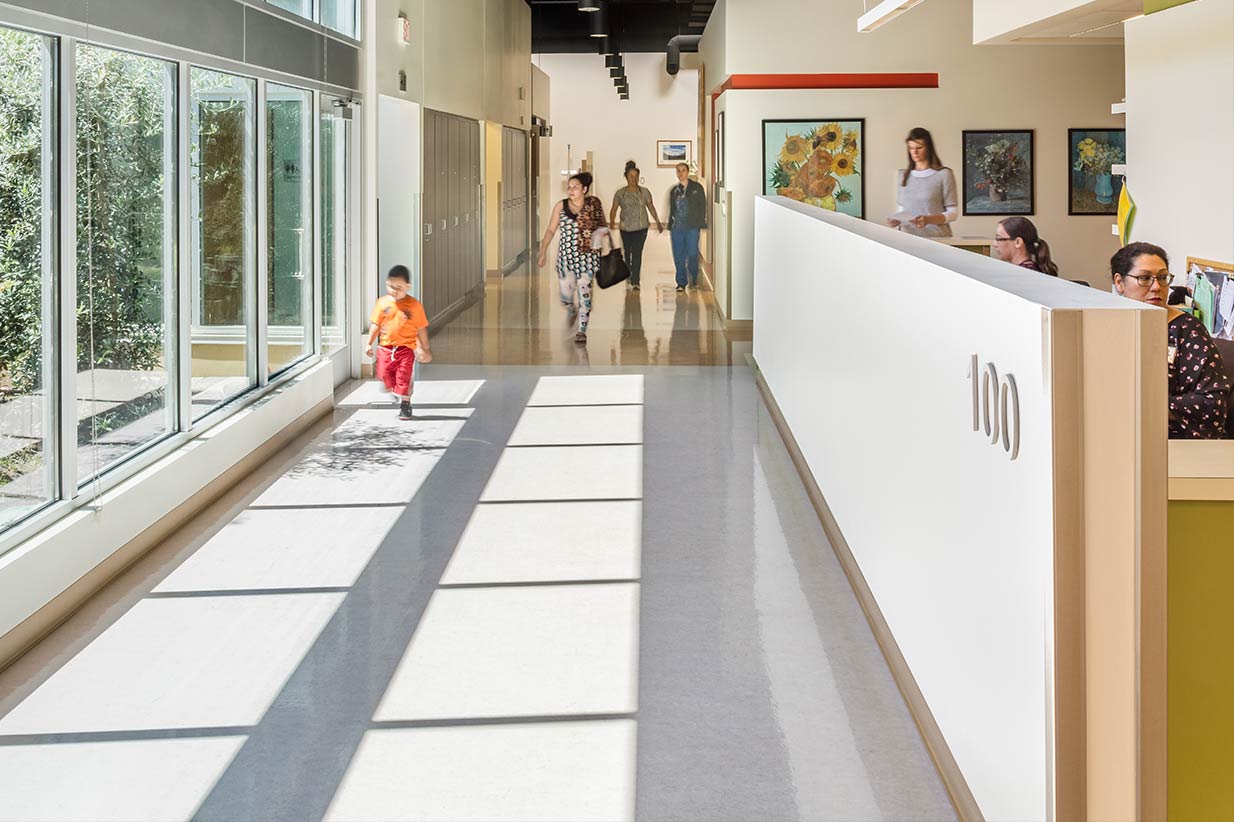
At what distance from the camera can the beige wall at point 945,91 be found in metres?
14.4

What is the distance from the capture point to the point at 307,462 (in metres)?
8.38

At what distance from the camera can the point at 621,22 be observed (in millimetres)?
29750

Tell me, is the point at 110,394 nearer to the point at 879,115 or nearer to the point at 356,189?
the point at 356,189

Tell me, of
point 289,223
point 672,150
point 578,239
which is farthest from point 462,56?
point 672,150

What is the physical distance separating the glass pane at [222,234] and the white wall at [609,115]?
90.6 feet

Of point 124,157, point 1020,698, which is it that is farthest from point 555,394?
point 1020,698

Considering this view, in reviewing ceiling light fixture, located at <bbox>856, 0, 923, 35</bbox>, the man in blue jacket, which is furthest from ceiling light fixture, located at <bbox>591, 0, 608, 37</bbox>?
ceiling light fixture, located at <bbox>856, 0, 923, 35</bbox>

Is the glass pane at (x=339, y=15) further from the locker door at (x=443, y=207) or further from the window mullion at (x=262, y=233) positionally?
the locker door at (x=443, y=207)

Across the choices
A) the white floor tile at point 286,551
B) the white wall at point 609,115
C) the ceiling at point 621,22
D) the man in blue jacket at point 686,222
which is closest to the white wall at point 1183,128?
the white floor tile at point 286,551

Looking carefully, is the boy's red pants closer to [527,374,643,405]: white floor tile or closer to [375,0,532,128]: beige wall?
[527,374,643,405]: white floor tile

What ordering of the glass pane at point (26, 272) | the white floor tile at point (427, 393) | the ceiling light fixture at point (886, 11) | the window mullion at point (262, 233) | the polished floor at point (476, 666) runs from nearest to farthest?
the polished floor at point (476, 666) < the glass pane at point (26, 272) < the window mullion at point (262, 233) < the ceiling light fixture at point (886, 11) < the white floor tile at point (427, 393)

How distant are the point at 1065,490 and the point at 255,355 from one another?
689cm

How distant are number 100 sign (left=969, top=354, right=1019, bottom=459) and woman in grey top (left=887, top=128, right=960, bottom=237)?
9001 mm

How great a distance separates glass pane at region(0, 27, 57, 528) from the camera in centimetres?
508
